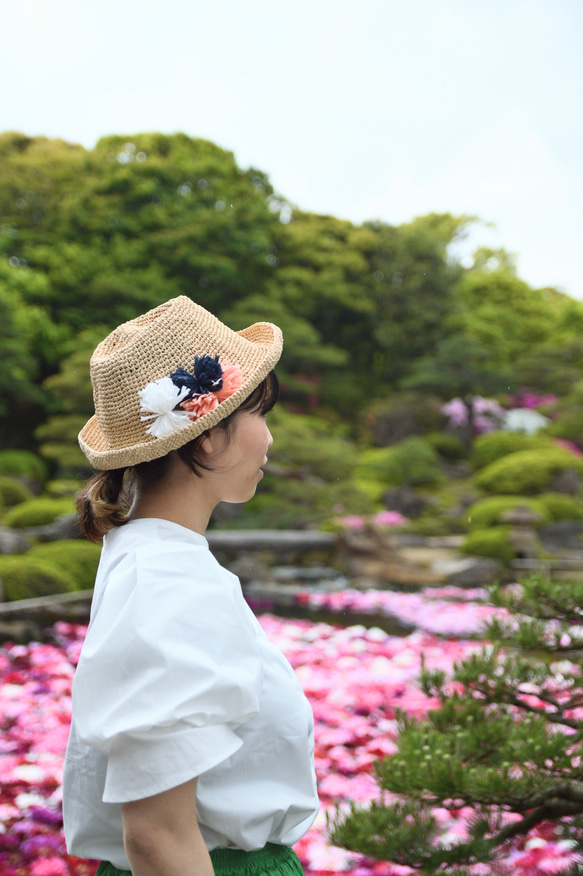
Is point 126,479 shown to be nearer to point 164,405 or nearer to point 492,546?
point 164,405

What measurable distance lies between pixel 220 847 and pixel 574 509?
11.3 meters

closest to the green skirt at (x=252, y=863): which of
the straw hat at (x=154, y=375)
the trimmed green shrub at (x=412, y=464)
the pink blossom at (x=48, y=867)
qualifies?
the straw hat at (x=154, y=375)

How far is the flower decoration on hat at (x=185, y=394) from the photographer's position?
91 cm

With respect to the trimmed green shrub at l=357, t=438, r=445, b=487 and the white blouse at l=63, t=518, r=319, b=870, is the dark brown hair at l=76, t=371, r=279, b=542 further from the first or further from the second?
the trimmed green shrub at l=357, t=438, r=445, b=487

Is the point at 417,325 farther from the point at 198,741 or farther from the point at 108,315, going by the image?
the point at 198,741

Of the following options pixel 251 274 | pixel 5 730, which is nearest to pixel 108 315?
pixel 251 274

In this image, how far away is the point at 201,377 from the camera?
92 cm

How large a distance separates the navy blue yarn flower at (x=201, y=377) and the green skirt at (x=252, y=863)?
24.1 inches

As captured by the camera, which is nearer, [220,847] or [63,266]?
[220,847]

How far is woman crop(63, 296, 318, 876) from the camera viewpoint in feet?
2.39

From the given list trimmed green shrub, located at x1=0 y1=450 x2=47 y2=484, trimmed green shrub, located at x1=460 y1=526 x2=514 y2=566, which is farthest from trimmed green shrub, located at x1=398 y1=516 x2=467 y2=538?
trimmed green shrub, located at x1=0 y1=450 x2=47 y2=484

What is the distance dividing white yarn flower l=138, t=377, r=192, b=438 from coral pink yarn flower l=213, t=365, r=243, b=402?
0.05 m

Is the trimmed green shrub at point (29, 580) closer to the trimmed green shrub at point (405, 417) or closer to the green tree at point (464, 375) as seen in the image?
the trimmed green shrub at point (405, 417)

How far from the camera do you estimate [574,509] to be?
11.2m
